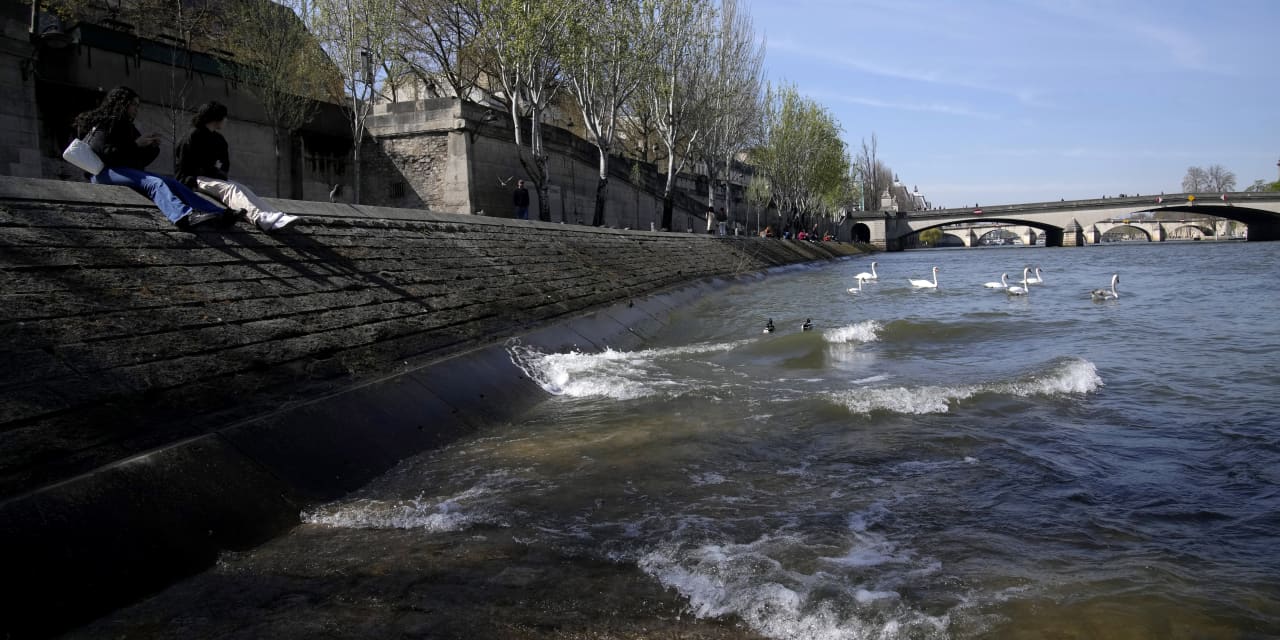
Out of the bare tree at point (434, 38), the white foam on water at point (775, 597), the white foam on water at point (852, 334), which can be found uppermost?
the bare tree at point (434, 38)

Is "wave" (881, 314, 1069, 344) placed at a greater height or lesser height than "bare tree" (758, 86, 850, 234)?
lesser

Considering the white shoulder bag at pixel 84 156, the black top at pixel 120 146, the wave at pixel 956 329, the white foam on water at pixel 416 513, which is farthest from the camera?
the wave at pixel 956 329

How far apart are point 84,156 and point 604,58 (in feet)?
77.0

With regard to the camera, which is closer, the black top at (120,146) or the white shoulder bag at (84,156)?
the white shoulder bag at (84,156)

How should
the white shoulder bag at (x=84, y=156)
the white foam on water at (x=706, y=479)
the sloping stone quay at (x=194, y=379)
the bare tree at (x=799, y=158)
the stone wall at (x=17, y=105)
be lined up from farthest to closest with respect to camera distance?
the bare tree at (x=799, y=158)
the stone wall at (x=17, y=105)
the white shoulder bag at (x=84, y=156)
the white foam on water at (x=706, y=479)
the sloping stone quay at (x=194, y=379)

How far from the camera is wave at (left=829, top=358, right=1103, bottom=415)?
290 inches

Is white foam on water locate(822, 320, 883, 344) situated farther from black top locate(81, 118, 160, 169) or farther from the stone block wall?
black top locate(81, 118, 160, 169)

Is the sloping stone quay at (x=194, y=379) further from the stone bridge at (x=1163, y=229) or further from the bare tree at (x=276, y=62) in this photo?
the stone bridge at (x=1163, y=229)

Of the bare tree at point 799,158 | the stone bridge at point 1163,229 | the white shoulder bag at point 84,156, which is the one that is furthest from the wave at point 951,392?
the stone bridge at point 1163,229

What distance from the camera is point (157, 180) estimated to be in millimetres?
7176

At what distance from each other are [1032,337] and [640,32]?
22290 millimetres

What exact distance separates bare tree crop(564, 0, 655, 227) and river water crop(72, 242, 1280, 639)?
20.0 meters

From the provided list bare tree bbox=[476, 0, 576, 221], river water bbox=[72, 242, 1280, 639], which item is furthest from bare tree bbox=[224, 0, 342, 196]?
river water bbox=[72, 242, 1280, 639]

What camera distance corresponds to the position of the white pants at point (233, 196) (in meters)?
7.77
